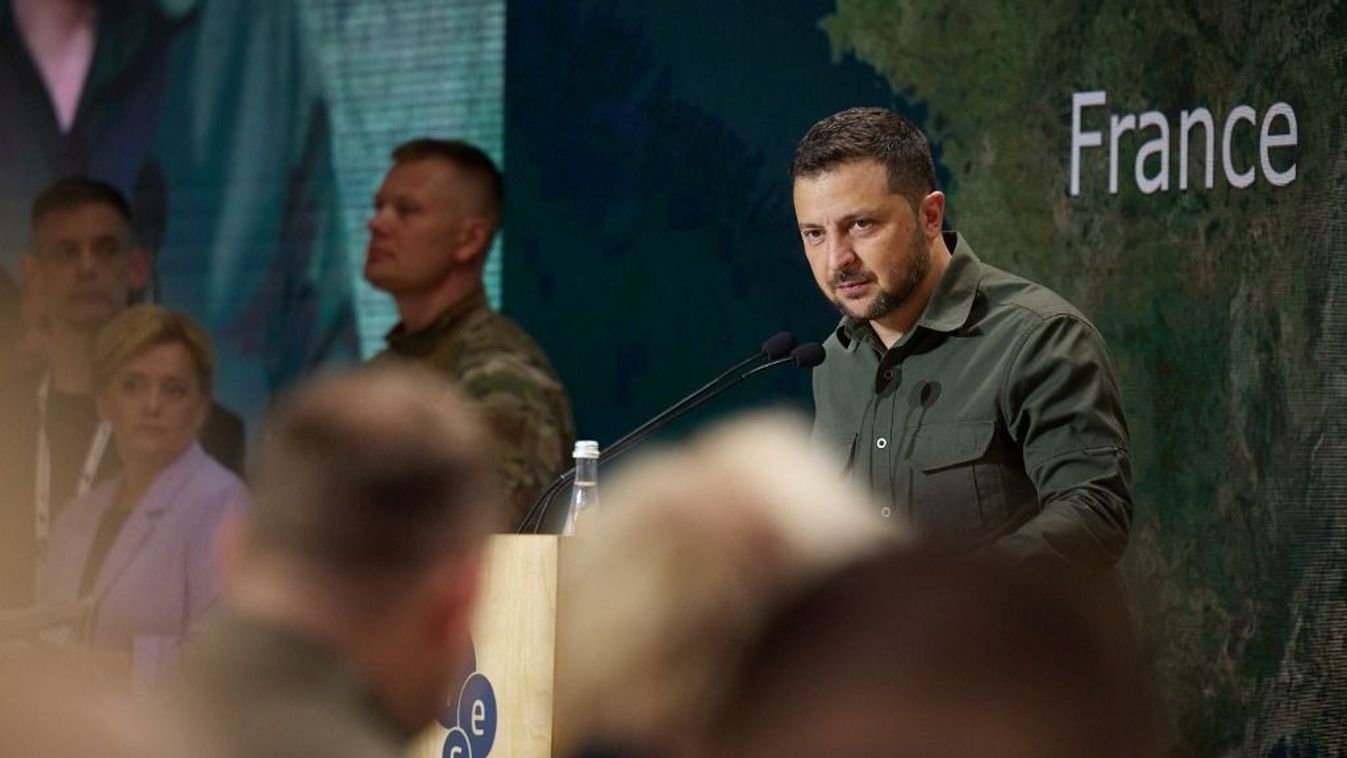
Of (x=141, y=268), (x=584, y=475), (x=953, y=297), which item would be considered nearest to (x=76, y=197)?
(x=141, y=268)

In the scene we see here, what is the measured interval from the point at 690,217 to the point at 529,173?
578mm

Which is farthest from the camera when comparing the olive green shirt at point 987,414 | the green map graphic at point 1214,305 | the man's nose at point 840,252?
the green map graphic at point 1214,305

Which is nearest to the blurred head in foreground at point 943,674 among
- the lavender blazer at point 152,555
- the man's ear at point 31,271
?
the lavender blazer at point 152,555

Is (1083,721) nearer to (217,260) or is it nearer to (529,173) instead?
(529,173)

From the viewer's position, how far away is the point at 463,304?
5.79m

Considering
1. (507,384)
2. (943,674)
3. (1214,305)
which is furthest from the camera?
(507,384)

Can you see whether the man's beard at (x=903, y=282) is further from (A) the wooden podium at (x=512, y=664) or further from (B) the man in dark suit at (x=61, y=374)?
(B) the man in dark suit at (x=61, y=374)

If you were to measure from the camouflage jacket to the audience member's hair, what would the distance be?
3917 millimetres

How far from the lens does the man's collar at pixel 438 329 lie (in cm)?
577

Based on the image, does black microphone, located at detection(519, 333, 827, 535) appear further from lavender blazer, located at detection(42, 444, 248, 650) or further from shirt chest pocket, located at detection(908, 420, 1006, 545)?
lavender blazer, located at detection(42, 444, 248, 650)

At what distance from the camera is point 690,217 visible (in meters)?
5.41

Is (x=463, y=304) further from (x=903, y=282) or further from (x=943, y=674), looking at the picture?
(x=943, y=674)

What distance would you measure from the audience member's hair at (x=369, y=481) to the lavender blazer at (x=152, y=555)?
4807 mm

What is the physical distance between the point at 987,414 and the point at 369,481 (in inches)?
85.6
